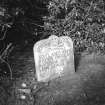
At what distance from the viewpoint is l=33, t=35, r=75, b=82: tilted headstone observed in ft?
12.7

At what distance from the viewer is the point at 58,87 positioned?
389 centimetres

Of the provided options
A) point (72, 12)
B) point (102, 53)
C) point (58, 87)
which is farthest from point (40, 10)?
point (58, 87)

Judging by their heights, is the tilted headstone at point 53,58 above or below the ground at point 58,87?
above

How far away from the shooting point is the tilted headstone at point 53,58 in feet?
12.7

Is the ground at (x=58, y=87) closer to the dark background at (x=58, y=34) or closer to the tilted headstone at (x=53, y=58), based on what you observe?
the dark background at (x=58, y=34)

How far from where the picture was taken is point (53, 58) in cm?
406

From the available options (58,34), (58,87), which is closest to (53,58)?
(58,87)

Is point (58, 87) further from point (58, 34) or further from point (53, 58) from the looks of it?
point (58, 34)

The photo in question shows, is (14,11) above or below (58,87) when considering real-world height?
above

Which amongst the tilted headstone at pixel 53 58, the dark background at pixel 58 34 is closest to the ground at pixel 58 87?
the dark background at pixel 58 34

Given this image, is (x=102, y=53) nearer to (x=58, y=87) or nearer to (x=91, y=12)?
(x=91, y=12)

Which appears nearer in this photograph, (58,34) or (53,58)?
(53,58)

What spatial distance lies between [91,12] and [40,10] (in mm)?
1442

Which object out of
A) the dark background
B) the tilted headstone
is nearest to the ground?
the dark background
